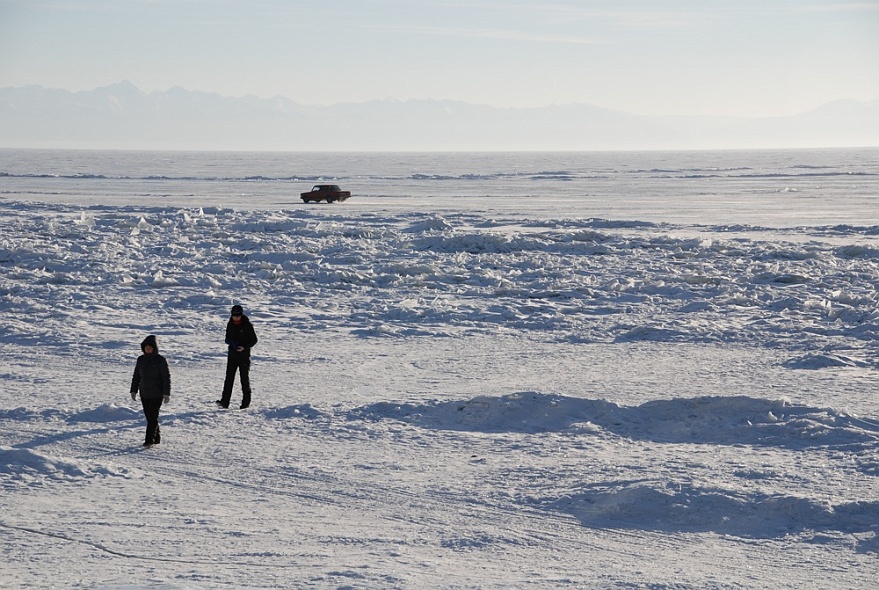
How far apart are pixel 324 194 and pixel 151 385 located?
40.1 metres

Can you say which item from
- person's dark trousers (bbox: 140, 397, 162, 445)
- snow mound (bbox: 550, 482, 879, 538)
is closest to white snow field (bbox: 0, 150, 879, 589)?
snow mound (bbox: 550, 482, 879, 538)

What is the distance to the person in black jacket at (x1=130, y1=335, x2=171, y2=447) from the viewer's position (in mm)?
9234

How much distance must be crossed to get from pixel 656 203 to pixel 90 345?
1537 inches

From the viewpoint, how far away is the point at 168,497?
7719mm

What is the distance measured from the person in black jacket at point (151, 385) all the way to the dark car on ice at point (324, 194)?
39453 millimetres

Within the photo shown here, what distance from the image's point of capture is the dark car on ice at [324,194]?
48.7 meters

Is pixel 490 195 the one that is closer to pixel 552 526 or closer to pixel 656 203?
pixel 656 203

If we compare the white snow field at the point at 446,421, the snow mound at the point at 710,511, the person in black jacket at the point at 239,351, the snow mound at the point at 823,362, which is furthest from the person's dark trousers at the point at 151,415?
the snow mound at the point at 823,362

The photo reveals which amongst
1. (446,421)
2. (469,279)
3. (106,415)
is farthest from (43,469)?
(469,279)

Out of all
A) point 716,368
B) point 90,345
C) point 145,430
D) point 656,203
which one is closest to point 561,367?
point 716,368

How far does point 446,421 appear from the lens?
410 inches

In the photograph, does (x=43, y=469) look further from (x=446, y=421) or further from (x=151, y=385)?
Result: (x=446, y=421)

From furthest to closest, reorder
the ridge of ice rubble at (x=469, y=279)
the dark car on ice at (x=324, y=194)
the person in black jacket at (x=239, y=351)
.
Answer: the dark car on ice at (x=324, y=194), the ridge of ice rubble at (x=469, y=279), the person in black jacket at (x=239, y=351)

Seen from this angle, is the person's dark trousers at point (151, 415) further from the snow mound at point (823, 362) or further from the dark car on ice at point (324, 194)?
the dark car on ice at point (324, 194)
